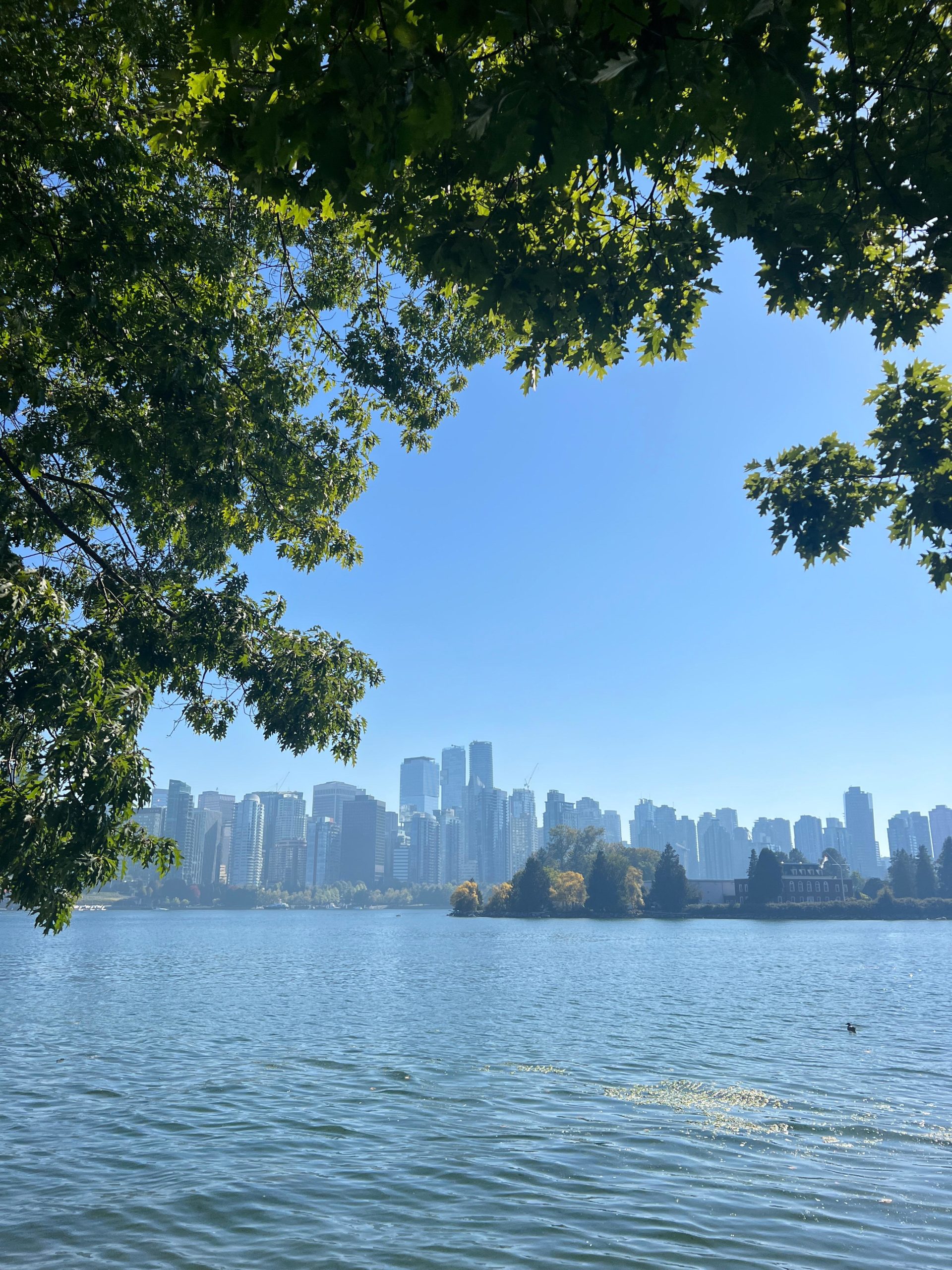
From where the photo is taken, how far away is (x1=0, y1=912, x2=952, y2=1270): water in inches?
466

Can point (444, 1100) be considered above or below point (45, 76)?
below

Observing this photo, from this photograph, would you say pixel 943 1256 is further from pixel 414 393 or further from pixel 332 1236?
pixel 414 393

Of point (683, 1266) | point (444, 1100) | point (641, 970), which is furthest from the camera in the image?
point (641, 970)

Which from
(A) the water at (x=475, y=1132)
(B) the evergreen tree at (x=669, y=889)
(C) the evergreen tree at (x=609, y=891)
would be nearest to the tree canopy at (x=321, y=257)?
(A) the water at (x=475, y=1132)

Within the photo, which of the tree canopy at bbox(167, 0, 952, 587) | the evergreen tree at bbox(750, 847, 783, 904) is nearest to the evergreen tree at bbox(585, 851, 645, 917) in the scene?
the evergreen tree at bbox(750, 847, 783, 904)

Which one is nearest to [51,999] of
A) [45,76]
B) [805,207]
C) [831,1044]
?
[831,1044]

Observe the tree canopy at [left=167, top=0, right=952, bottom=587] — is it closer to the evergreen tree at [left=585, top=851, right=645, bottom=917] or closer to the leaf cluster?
the leaf cluster

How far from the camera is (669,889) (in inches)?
7461

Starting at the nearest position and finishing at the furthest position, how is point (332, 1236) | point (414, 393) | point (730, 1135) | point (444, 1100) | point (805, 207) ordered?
point (805, 207)
point (332, 1236)
point (414, 393)
point (730, 1135)
point (444, 1100)

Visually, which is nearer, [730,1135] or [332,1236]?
[332,1236]

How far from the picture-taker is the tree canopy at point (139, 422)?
8844 mm

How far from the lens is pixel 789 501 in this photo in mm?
11211

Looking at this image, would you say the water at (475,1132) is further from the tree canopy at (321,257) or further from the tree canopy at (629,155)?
the tree canopy at (629,155)

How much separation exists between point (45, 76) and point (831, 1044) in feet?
122
